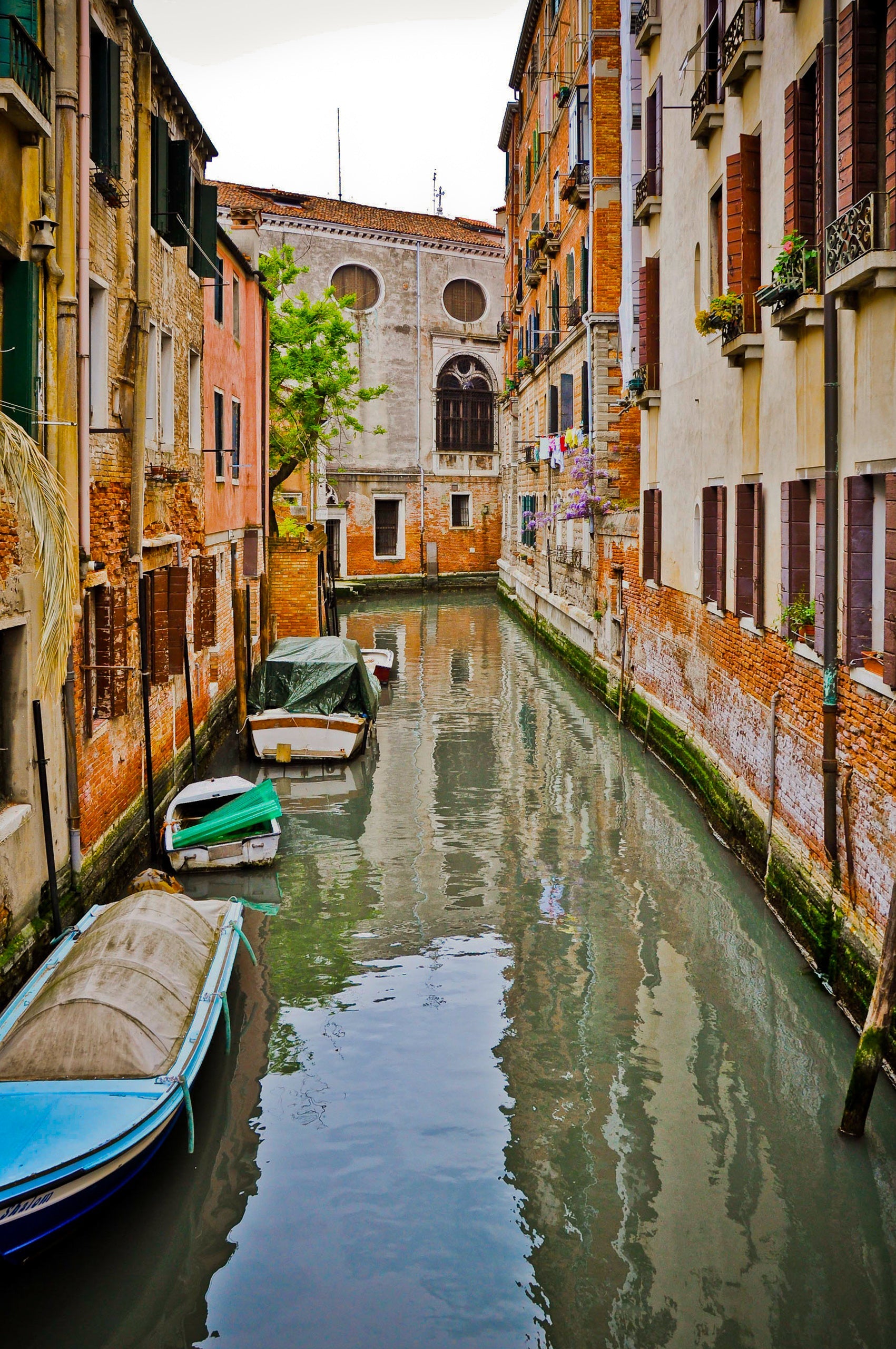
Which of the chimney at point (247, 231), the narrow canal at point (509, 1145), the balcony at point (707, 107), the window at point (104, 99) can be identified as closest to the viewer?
the narrow canal at point (509, 1145)

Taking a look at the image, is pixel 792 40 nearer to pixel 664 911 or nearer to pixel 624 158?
pixel 664 911

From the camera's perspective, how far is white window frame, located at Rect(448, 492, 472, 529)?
40.9m

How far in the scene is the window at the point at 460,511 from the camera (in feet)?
135

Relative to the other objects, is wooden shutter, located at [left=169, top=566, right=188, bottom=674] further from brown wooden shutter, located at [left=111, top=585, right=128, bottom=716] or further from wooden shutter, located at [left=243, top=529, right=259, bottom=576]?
wooden shutter, located at [left=243, top=529, right=259, bottom=576]

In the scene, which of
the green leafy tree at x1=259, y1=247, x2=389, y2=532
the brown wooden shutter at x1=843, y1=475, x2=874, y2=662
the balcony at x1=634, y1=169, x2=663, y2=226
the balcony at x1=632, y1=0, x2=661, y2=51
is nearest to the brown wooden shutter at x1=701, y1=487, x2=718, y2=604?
the brown wooden shutter at x1=843, y1=475, x2=874, y2=662

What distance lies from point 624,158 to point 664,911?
40.0ft

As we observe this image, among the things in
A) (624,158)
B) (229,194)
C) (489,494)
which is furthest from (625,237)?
(489,494)

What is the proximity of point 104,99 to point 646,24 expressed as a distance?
8.18m

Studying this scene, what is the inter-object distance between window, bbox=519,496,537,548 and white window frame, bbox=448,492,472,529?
27.9ft

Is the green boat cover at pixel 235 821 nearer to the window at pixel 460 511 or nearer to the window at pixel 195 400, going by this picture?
the window at pixel 195 400

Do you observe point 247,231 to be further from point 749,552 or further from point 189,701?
point 749,552

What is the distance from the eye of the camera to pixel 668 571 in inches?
571

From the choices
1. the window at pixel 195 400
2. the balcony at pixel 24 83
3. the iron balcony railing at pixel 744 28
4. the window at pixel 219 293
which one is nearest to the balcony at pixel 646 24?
the iron balcony railing at pixel 744 28

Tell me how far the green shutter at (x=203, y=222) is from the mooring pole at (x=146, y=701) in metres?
4.54
